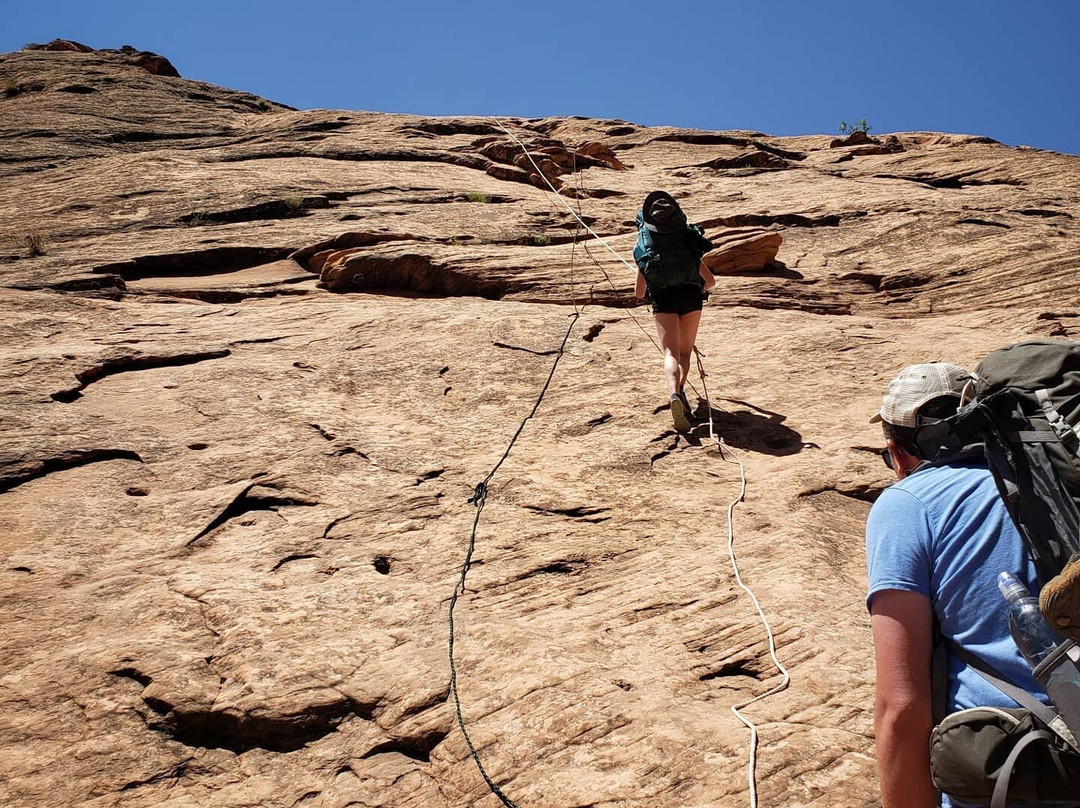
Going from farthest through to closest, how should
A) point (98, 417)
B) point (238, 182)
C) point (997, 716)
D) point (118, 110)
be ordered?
1. point (118, 110)
2. point (238, 182)
3. point (98, 417)
4. point (997, 716)

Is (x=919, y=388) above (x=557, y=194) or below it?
below

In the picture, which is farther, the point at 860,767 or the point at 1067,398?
the point at 860,767

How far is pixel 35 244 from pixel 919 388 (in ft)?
44.6

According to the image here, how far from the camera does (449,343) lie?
Answer: 9492 mm

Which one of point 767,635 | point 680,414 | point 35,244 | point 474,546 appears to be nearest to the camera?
point 767,635

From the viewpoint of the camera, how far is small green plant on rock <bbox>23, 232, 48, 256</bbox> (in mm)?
12656

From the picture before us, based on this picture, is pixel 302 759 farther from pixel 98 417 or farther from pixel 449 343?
pixel 449 343

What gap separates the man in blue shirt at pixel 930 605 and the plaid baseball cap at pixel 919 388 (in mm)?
341

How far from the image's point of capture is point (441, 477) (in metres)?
6.76

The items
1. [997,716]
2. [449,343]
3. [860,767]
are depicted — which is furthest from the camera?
[449,343]

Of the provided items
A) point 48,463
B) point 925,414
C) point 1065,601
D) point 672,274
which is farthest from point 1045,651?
point 48,463

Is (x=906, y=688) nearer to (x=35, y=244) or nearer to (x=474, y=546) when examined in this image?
(x=474, y=546)

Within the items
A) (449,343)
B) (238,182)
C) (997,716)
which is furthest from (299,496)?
(238,182)

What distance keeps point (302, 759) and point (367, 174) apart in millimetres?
14180
